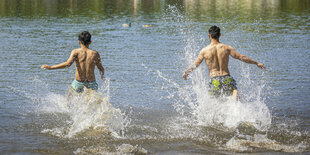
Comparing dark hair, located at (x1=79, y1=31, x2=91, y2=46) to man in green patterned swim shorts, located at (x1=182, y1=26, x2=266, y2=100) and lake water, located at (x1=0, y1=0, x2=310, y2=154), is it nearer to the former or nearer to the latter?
lake water, located at (x1=0, y1=0, x2=310, y2=154)

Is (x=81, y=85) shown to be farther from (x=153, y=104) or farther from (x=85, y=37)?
(x=153, y=104)

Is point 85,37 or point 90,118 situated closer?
point 85,37

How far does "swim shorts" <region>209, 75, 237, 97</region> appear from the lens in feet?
30.9

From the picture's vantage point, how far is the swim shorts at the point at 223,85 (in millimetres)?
9430

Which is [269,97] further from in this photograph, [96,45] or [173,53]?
[96,45]

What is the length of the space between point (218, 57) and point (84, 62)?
308 centimetres

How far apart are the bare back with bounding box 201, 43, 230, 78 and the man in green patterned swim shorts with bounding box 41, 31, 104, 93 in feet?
8.35

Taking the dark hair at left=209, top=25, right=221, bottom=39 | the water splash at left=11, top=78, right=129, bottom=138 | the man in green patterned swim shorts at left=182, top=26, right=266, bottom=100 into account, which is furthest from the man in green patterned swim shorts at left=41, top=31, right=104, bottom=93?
the dark hair at left=209, top=25, right=221, bottom=39

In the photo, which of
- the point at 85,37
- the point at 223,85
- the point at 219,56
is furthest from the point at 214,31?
the point at 85,37

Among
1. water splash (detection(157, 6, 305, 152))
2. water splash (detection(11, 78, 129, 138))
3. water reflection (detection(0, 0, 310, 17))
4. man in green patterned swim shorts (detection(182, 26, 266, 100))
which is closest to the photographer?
water splash (detection(157, 6, 305, 152))

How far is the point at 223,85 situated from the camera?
30.9ft

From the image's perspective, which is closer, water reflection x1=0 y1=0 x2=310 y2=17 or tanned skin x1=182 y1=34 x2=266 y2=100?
tanned skin x1=182 y1=34 x2=266 y2=100

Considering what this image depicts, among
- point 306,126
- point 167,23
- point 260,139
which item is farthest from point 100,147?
point 167,23

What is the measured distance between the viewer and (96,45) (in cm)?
2231
